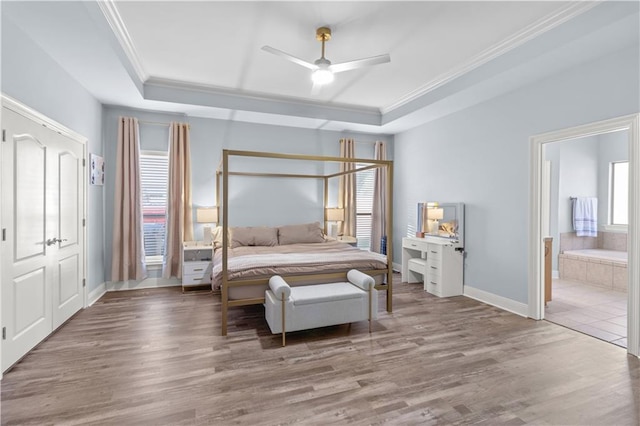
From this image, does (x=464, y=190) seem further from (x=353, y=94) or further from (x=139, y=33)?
(x=139, y=33)

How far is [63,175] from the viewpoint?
3.43 metres

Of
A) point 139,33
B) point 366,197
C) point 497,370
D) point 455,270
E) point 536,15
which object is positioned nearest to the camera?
point 497,370

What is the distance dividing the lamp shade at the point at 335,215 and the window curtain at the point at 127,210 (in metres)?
3.10

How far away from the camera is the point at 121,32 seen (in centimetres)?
309

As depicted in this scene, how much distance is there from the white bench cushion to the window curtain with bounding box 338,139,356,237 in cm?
259

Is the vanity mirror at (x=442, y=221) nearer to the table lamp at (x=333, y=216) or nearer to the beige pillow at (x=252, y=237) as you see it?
the table lamp at (x=333, y=216)

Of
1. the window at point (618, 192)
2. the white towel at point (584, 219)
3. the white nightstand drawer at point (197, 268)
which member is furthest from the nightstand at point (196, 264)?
the window at point (618, 192)


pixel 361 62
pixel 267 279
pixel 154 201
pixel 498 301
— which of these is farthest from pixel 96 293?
pixel 498 301

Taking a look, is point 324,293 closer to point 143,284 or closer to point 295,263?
point 295,263

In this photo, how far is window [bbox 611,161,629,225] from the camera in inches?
227

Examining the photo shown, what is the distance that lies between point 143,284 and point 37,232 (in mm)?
2293

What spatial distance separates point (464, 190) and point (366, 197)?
2.01 m

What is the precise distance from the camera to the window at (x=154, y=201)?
16.6 ft

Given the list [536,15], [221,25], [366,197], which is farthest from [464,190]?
[221,25]
